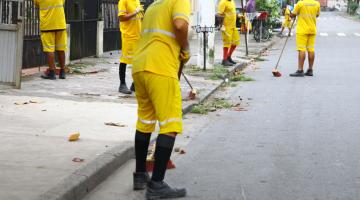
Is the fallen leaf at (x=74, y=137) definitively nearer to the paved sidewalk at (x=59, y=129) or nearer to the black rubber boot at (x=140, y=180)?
the paved sidewalk at (x=59, y=129)

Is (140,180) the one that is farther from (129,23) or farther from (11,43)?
(11,43)

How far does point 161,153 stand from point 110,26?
14060mm

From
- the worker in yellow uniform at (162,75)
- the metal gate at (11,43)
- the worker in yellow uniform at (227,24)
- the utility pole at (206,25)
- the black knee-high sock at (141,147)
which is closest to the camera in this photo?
the worker in yellow uniform at (162,75)

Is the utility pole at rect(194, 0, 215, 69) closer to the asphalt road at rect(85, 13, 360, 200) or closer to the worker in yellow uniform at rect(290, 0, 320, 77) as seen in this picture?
the worker in yellow uniform at rect(290, 0, 320, 77)

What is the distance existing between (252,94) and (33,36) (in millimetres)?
4261

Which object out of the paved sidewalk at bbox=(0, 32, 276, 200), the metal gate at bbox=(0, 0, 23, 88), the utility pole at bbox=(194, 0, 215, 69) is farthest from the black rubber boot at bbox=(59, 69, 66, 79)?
the utility pole at bbox=(194, 0, 215, 69)

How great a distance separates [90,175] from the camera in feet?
20.4

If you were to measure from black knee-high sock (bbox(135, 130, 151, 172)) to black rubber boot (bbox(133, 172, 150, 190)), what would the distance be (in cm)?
4

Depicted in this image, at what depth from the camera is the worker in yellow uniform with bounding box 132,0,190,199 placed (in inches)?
231

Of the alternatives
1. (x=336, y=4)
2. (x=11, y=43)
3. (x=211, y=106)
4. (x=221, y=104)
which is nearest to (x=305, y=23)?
(x=221, y=104)

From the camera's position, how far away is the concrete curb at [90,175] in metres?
5.57

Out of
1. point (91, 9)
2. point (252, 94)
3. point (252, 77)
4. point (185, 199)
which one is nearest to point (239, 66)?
point (252, 77)

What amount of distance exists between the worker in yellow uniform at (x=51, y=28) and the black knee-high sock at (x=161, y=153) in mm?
6880

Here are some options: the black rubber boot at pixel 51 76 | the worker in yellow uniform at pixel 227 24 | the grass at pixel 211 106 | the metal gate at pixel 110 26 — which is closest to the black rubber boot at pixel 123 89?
the grass at pixel 211 106
